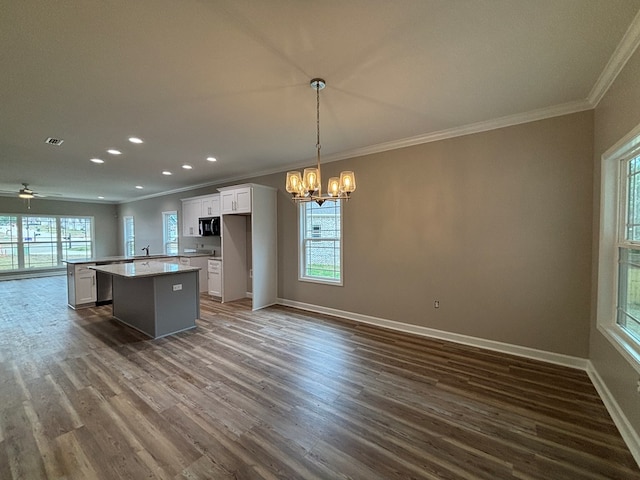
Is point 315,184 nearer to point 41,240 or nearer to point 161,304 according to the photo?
point 161,304

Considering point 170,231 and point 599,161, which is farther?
point 170,231

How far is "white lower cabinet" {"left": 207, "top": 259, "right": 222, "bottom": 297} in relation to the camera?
241 inches

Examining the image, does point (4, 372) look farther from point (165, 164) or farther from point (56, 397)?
point (165, 164)

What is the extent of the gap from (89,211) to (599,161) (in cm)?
1394

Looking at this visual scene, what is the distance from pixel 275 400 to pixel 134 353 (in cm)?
216

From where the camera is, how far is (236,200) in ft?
17.7

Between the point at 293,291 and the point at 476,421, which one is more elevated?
the point at 293,291

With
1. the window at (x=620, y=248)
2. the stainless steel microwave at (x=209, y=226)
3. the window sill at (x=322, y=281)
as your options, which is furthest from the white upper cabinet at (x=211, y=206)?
the window at (x=620, y=248)

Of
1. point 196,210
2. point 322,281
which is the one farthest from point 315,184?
point 196,210

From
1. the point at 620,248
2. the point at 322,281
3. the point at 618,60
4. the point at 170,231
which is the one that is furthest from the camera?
the point at 170,231

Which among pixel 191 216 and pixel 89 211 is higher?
pixel 89 211

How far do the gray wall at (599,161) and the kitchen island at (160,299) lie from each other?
4.70 m

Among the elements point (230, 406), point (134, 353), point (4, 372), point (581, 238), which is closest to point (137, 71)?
point (230, 406)

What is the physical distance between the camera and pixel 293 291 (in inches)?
210
